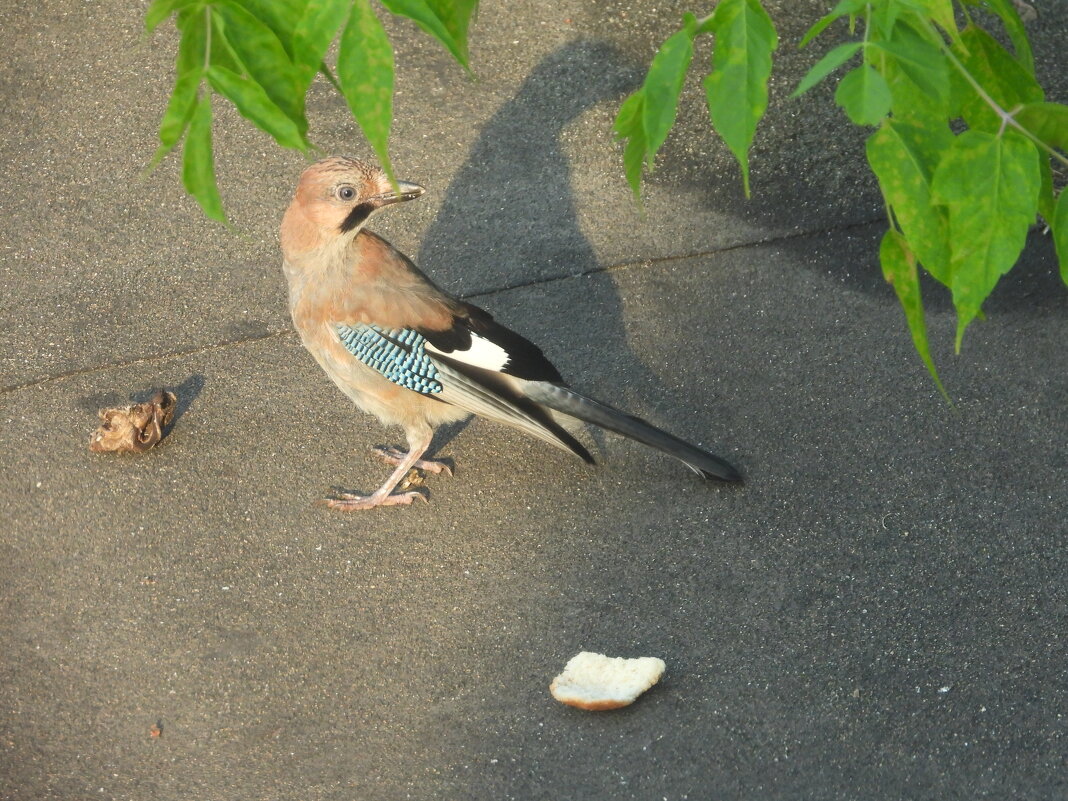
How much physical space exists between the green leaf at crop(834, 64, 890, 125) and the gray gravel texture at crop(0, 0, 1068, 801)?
242cm

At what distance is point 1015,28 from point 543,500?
109 inches

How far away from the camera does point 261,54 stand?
191 cm

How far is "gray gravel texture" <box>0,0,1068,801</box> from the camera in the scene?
384cm

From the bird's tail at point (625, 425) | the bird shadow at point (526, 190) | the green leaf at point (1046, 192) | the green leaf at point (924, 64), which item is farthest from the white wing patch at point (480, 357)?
the green leaf at point (924, 64)

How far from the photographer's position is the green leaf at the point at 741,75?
1916mm

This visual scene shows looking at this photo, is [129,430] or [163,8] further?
[129,430]

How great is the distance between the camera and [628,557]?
4.42m

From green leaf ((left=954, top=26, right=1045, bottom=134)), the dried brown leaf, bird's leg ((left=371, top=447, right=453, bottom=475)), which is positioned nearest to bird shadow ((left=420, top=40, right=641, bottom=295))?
bird's leg ((left=371, top=447, right=453, bottom=475))

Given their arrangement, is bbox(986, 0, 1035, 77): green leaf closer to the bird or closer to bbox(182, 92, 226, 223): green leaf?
bbox(182, 92, 226, 223): green leaf

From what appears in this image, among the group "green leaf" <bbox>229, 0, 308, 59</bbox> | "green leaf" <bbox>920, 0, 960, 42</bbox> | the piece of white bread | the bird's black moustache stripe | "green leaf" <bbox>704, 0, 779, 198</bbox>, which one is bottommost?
the piece of white bread

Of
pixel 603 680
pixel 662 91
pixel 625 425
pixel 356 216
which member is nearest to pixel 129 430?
pixel 356 216

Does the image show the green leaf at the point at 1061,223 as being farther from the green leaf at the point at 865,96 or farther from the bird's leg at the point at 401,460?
the bird's leg at the point at 401,460

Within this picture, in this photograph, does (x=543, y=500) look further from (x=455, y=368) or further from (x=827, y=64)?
(x=827, y=64)

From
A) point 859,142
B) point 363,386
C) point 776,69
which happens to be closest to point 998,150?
point 363,386
